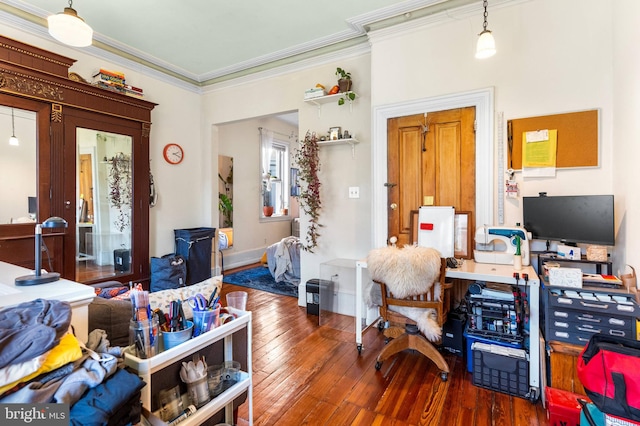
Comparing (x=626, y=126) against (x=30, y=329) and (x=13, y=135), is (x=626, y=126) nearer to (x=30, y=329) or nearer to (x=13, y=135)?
(x=30, y=329)

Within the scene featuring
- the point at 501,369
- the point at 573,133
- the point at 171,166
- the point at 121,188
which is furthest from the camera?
the point at 171,166

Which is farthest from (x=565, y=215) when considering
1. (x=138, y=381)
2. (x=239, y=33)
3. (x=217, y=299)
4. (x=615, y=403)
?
(x=239, y=33)

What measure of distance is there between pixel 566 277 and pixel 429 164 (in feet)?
4.55

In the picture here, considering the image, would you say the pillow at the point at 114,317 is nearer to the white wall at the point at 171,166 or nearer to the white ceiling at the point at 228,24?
the white ceiling at the point at 228,24

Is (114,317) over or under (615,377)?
over

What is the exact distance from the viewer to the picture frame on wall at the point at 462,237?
2.69m

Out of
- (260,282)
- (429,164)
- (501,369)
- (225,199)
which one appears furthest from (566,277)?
(225,199)

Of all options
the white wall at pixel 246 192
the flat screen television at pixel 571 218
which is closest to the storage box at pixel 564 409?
the flat screen television at pixel 571 218

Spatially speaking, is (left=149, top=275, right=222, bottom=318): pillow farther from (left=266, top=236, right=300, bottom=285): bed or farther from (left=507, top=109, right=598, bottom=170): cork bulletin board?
(left=266, top=236, right=300, bottom=285): bed

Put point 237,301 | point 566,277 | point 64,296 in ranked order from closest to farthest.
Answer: point 64,296, point 237,301, point 566,277

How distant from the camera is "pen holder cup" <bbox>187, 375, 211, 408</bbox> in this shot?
1.29 m

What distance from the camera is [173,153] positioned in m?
4.39

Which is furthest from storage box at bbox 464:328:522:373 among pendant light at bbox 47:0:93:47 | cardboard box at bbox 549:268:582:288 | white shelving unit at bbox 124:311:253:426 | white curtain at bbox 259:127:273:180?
white curtain at bbox 259:127:273:180

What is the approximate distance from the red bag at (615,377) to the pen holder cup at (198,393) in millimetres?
1603
